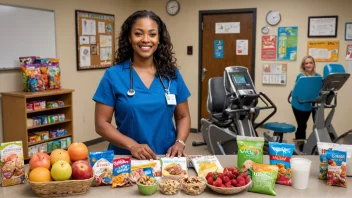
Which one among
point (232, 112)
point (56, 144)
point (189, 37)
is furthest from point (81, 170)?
point (189, 37)

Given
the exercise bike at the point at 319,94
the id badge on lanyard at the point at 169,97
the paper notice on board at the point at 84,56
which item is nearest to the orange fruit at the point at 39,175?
the id badge on lanyard at the point at 169,97

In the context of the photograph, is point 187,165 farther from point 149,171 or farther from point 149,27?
point 149,27

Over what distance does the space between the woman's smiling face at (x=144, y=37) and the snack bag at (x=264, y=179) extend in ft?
2.59

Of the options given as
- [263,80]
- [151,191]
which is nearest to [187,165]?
[151,191]

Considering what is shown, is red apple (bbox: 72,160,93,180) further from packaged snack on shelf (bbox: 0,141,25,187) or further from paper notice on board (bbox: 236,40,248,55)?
paper notice on board (bbox: 236,40,248,55)

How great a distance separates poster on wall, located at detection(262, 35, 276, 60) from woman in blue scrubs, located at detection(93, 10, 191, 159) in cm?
380

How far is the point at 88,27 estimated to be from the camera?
16.4ft

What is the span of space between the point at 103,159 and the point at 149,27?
2.32ft

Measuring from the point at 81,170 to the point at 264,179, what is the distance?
0.71m

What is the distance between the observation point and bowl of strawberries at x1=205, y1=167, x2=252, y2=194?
1360 mm

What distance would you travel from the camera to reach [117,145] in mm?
1788

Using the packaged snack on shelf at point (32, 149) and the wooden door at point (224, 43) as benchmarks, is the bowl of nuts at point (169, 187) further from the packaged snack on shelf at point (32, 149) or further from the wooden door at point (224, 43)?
the wooden door at point (224, 43)

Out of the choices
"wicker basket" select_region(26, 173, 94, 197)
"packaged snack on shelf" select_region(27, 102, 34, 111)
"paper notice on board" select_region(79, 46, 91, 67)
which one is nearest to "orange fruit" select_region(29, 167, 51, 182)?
"wicker basket" select_region(26, 173, 94, 197)

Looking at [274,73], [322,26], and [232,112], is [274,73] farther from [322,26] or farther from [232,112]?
[232,112]
